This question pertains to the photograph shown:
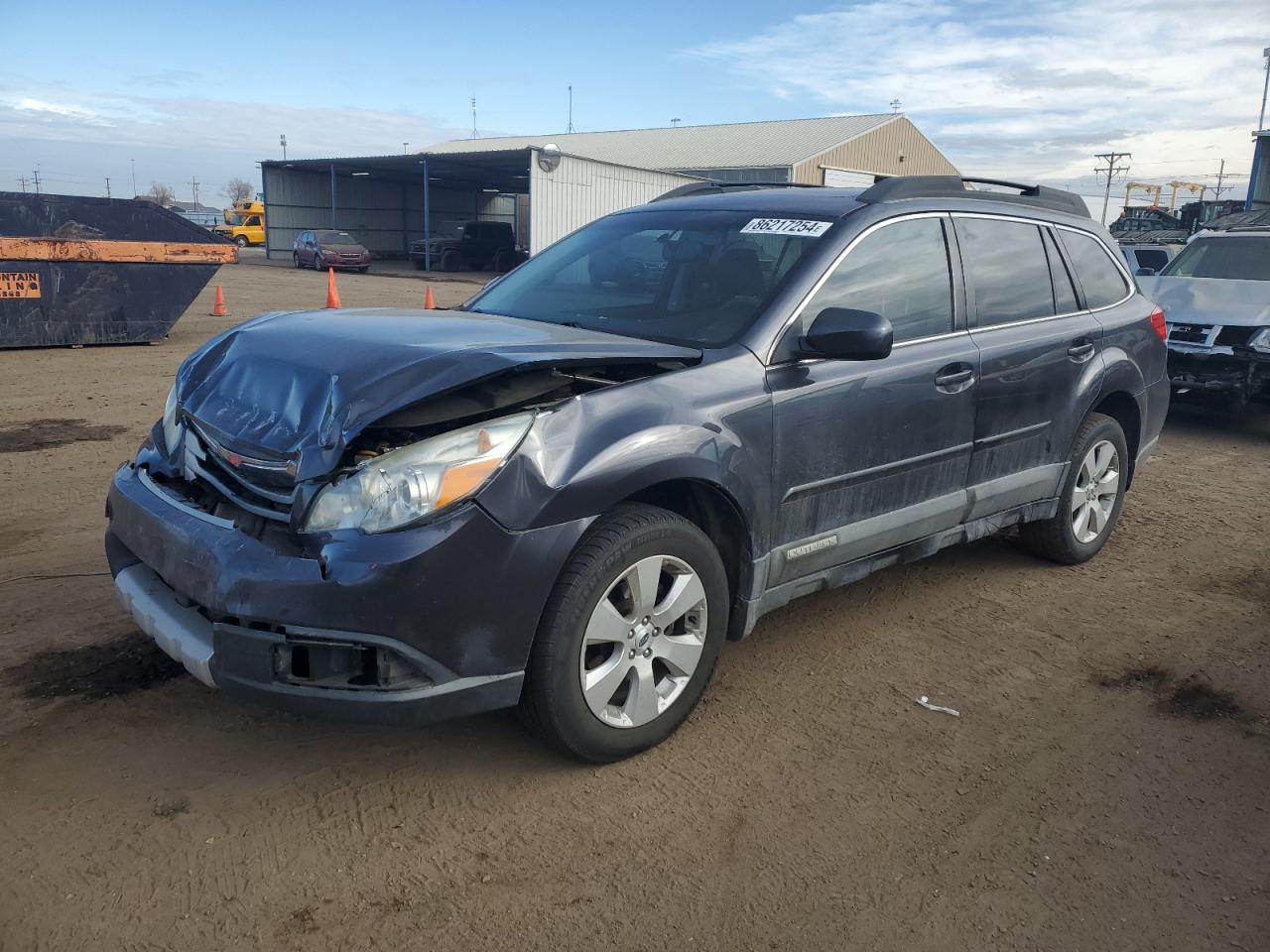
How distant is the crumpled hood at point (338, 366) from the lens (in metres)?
2.78

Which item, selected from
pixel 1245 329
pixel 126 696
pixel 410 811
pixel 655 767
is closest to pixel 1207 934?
pixel 655 767

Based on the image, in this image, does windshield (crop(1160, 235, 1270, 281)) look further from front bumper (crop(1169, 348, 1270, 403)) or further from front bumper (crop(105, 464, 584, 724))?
front bumper (crop(105, 464, 584, 724))

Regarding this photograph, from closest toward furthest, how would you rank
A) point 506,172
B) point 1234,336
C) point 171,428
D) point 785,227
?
point 171,428 < point 785,227 < point 1234,336 < point 506,172

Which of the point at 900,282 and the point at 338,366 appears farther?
the point at 900,282

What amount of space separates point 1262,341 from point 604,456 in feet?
25.2

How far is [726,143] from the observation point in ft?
168

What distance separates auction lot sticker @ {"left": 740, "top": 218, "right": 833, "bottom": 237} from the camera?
383 centimetres

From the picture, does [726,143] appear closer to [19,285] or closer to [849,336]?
[19,285]

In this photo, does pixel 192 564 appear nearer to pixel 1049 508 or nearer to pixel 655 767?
pixel 655 767

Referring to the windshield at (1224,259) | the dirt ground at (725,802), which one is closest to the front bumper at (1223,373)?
the windshield at (1224,259)

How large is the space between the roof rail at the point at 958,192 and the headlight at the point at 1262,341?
424 centimetres

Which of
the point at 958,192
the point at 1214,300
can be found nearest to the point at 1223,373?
the point at 1214,300

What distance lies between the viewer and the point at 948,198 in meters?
4.34

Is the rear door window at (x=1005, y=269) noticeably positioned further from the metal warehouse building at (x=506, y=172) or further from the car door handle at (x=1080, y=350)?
the metal warehouse building at (x=506, y=172)
